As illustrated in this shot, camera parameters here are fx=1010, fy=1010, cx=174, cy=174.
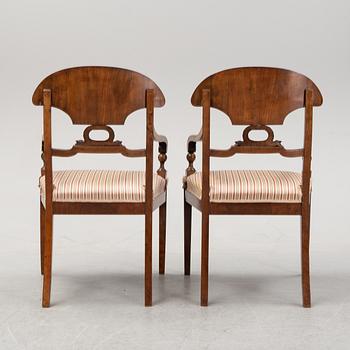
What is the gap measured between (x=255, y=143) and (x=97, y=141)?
2.47 feet

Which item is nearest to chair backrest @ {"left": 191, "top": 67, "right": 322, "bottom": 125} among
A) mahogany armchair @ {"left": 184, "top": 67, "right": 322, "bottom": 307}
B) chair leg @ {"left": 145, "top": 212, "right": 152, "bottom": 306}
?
mahogany armchair @ {"left": 184, "top": 67, "right": 322, "bottom": 307}

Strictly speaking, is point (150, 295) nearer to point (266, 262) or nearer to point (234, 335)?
point (234, 335)

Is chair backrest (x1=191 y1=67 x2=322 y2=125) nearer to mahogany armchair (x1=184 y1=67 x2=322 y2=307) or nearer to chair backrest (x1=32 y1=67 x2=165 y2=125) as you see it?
mahogany armchair (x1=184 y1=67 x2=322 y2=307)

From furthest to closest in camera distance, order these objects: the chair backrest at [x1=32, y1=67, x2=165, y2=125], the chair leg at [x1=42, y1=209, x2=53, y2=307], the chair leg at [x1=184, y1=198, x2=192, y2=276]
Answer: the chair leg at [x1=184, y1=198, x2=192, y2=276] → the chair leg at [x1=42, y1=209, x2=53, y2=307] → the chair backrest at [x1=32, y1=67, x2=165, y2=125]

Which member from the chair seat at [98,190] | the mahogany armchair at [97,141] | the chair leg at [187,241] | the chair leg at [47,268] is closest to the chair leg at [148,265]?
the mahogany armchair at [97,141]

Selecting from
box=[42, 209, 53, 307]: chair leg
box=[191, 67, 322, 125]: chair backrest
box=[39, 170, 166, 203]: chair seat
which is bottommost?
box=[42, 209, 53, 307]: chair leg

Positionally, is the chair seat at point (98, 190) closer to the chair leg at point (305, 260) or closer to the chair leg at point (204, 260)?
the chair leg at point (204, 260)

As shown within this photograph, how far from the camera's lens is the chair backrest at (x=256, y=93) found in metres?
4.74

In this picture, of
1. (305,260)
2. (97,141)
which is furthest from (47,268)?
(305,260)

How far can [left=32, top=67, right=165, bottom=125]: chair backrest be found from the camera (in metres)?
4.73

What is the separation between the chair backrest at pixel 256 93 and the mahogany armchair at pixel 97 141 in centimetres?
27

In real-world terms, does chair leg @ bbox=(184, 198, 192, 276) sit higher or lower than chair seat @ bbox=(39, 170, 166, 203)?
lower

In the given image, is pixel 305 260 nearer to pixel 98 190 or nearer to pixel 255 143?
pixel 255 143

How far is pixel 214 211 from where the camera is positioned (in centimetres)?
486
